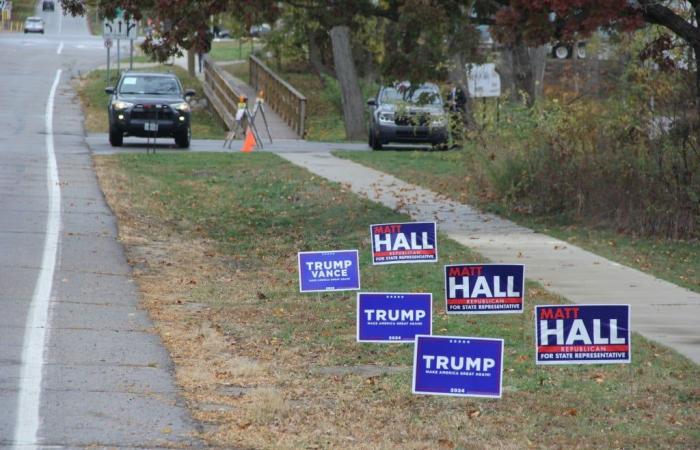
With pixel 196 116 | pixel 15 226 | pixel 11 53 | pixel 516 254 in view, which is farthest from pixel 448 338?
pixel 11 53

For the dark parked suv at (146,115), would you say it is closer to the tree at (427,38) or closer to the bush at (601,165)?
the bush at (601,165)

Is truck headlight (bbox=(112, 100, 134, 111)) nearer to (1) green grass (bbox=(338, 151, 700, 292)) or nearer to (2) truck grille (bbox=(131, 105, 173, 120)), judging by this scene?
(2) truck grille (bbox=(131, 105, 173, 120))

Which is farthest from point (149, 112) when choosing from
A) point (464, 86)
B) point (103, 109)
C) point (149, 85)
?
point (103, 109)

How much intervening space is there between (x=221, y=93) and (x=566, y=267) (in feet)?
94.6

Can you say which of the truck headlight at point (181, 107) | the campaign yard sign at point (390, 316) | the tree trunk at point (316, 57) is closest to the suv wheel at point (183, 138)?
the truck headlight at point (181, 107)

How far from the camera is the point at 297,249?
16219 mm

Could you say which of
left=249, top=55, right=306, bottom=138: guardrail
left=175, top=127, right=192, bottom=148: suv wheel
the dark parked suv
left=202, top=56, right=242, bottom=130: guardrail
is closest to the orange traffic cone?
left=175, top=127, right=192, bottom=148: suv wheel

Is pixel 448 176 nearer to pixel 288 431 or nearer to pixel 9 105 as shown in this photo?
pixel 288 431

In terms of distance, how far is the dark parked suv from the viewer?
30.2 m

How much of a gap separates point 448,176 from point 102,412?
17343 millimetres

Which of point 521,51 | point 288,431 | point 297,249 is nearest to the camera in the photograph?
point 288,431

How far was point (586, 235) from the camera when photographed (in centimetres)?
1723

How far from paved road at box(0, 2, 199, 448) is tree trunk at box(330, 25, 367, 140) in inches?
551

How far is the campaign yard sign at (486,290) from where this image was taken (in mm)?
9558
